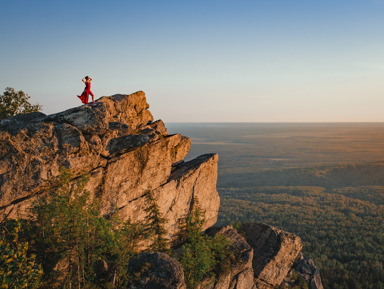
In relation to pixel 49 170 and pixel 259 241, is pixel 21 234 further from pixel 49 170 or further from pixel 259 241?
pixel 259 241

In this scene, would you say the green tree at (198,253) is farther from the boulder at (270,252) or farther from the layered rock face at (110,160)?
the boulder at (270,252)

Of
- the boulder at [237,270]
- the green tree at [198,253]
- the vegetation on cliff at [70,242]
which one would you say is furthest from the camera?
the boulder at [237,270]

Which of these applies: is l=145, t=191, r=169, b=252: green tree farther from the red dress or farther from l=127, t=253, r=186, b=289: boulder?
the red dress

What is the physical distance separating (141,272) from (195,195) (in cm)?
1106

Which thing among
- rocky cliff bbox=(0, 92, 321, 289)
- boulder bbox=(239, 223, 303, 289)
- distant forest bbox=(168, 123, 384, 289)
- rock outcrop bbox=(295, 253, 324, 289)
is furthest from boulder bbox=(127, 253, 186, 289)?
distant forest bbox=(168, 123, 384, 289)

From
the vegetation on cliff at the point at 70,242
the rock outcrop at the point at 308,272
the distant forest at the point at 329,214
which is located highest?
the vegetation on cliff at the point at 70,242

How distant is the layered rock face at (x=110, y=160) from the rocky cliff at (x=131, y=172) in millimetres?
53

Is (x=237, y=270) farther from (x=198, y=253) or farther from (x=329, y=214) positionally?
(x=329, y=214)

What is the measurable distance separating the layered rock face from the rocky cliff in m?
0.05

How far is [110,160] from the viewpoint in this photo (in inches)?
782

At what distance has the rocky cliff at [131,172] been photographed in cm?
1578

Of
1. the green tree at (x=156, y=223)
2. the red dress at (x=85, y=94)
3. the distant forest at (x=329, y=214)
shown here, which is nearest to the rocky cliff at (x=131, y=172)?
the green tree at (x=156, y=223)

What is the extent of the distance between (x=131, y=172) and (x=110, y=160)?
197 centimetres

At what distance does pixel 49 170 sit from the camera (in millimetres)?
16531
